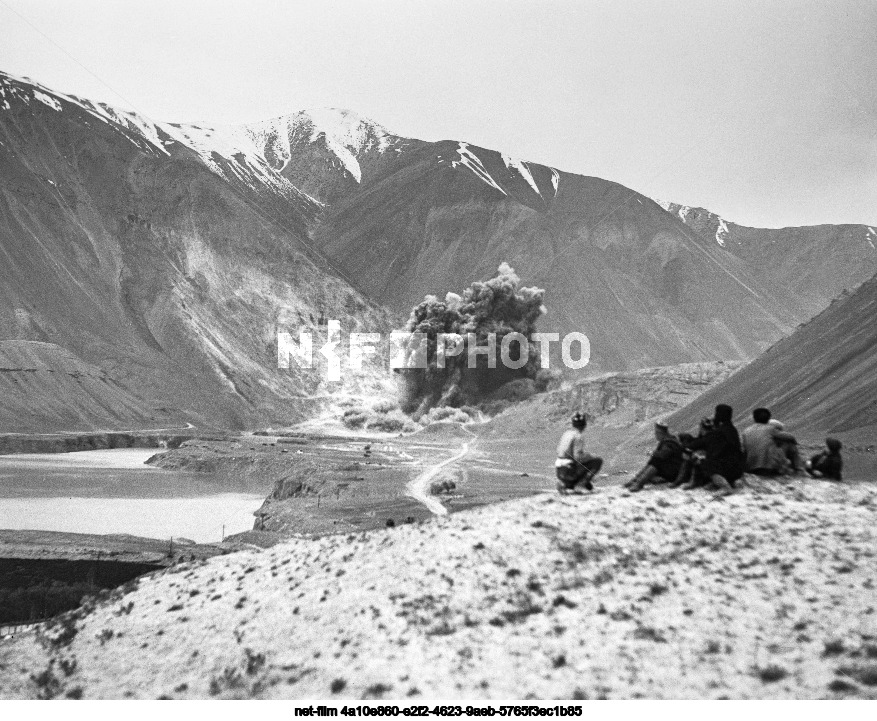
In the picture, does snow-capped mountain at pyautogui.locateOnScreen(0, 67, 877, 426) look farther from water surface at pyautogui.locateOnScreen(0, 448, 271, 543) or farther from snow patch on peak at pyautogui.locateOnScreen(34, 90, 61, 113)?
water surface at pyautogui.locateOnScreen(0, 448, 271, 543)

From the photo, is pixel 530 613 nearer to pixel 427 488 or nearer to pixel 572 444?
pixel 572 444

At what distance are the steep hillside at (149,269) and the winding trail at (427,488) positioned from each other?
5331cm

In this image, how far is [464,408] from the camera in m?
117

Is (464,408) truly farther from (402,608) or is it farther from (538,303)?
(402,608)

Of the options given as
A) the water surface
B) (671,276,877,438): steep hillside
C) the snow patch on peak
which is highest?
the snow patch on peak

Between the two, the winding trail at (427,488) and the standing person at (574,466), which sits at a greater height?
the standing person at (574,466)

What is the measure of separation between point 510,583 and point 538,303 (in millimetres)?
115016

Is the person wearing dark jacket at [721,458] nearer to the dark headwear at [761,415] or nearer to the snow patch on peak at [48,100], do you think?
the dark headwear at [761,415]

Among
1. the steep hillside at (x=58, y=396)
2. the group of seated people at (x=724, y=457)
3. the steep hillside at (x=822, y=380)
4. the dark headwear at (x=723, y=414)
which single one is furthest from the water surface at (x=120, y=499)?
the dark headwear at (x=723, y=414)

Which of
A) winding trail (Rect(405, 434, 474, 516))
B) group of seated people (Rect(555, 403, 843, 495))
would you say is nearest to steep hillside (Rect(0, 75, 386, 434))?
winding trail (Rect(405, 434, 474, 516))

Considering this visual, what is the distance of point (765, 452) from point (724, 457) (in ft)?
2.75

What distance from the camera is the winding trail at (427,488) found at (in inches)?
1400

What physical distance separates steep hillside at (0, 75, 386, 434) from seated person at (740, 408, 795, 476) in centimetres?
9630

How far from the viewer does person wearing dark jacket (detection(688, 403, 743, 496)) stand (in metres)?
11.7
